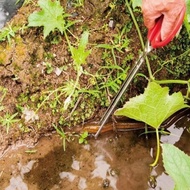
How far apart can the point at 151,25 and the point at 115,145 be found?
29.7 inches

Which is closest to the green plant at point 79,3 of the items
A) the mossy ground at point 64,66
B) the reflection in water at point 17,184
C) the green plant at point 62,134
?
the mossy ground at point 64,66

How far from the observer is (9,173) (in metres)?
2.00

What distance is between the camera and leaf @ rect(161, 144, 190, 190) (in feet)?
4.88

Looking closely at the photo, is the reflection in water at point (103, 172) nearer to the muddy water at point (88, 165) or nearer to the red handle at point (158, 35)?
the muddy water at point (88, 165)

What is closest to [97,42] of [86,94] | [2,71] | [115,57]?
[115,57]

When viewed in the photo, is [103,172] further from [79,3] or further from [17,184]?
[79,3]

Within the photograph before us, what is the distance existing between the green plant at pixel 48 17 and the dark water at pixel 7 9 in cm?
19

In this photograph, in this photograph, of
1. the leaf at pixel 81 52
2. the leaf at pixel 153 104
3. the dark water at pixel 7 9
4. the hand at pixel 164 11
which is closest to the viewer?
the hand at pixel 164 11

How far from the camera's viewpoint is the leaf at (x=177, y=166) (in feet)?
4.88

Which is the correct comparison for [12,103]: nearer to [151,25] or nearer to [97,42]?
[97,42]

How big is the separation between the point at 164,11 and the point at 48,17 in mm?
702

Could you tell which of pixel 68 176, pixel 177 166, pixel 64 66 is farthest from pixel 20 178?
pixel 177 166

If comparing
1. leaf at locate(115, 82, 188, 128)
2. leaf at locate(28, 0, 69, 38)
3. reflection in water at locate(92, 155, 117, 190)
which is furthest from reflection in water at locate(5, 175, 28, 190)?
leaf at locate(28, 0, 69, 38)

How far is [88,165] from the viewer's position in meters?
2.05
